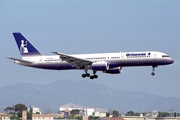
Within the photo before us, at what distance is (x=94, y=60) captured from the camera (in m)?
70.8

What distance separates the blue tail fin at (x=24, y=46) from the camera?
77569 mm

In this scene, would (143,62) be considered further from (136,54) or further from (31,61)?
(31,61)

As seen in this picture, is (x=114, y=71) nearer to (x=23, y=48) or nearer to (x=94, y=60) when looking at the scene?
(x=94, y=60)

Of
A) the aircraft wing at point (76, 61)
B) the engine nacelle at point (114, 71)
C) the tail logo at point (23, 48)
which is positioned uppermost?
the tail logo at point (23, 48)

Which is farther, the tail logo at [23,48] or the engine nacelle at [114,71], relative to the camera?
the tail logo at [23,48]

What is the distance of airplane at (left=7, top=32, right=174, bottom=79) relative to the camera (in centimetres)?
6762

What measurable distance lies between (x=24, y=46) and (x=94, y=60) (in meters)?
17.1

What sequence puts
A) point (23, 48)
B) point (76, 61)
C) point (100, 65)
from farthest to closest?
point (23, 48)
point (76, 61)
point (100, 65)

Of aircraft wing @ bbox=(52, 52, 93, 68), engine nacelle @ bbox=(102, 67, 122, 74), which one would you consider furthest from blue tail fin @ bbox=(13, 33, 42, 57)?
engine nacelle @ bbox=(102, 67, 122, 74)

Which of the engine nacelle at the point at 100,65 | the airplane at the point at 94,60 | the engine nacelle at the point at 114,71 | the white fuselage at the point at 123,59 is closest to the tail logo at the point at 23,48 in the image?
the airplane at the point at 94,60

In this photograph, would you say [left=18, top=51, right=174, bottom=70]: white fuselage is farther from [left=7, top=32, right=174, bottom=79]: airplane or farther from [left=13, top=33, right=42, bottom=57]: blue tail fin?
[left=13, top=33, right=42, bottom=57]: blue tail fin

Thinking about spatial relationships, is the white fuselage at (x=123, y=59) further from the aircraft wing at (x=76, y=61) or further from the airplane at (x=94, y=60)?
the aircraft wing at (x=76, y=61)

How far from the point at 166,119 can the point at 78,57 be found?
129ft

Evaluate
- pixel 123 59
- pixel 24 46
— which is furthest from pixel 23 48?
pixel 123 59
